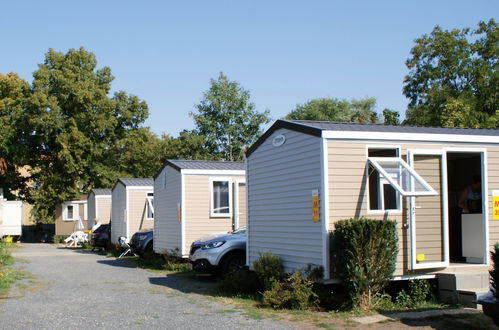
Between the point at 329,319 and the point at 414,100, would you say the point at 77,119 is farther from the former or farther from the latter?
the point at 329,319

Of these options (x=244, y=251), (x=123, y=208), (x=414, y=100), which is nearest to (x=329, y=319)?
(x=244, y=251)

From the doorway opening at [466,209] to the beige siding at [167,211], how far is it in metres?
Answer: 7.91

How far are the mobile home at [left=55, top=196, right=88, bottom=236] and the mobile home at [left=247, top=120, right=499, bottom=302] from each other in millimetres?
30696

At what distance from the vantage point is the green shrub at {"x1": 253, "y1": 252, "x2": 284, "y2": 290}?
36.6ft

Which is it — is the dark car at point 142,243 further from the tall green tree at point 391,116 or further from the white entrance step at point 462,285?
the tall green tree at point 391,116

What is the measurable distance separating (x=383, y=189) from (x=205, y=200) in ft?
26.7

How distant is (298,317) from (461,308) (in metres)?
2.69

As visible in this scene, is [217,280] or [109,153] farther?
[109,153]

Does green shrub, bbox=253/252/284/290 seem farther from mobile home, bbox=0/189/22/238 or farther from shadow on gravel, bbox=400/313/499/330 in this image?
mobile home, bbox=0/189/22/238

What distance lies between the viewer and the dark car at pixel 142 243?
2097cm

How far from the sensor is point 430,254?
10383mm

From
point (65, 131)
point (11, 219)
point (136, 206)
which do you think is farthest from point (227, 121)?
point (11, 219)

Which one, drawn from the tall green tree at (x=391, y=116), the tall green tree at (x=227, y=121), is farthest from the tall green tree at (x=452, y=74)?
the tall green tree at (x=227, y=121)

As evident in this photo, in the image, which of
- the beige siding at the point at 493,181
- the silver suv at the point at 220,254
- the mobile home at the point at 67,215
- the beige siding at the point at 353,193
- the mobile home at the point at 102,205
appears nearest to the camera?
the beige siding at the point at 353,193
